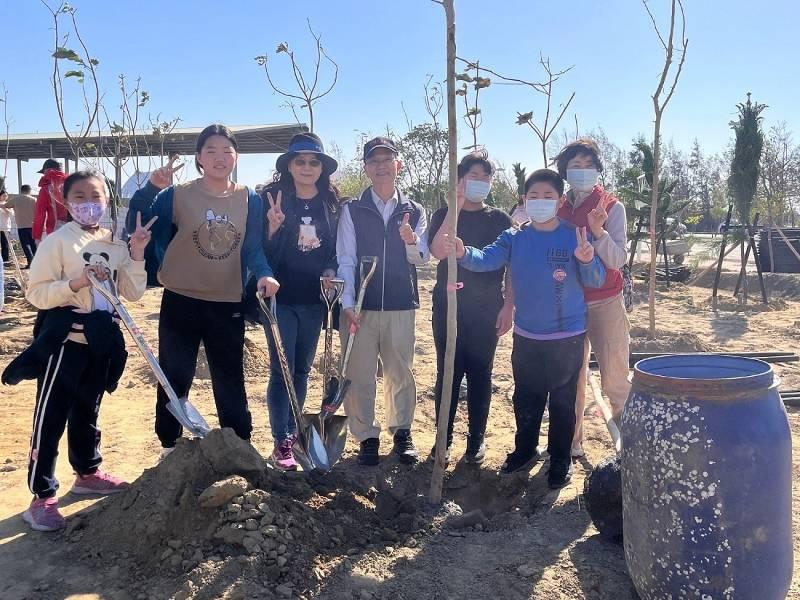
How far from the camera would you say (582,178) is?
335 centimetres

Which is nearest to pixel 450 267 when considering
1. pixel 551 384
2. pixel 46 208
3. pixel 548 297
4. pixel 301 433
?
pixel 548 297

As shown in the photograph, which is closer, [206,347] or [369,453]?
[206,347]

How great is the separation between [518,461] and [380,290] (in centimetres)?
125

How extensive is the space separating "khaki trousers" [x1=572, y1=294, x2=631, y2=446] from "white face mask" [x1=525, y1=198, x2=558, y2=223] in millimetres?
609

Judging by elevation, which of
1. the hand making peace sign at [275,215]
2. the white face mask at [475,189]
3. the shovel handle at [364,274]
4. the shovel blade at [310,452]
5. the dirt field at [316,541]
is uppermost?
the white face mask at [475,189]

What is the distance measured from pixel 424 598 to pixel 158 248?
6.60 ft

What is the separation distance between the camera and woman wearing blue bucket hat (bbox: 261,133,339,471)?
3.32 metres

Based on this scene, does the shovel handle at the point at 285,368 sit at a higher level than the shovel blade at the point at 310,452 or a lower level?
higher

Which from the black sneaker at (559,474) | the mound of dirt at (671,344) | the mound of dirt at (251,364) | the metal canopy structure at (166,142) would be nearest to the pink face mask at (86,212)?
the black sneaker at (559,474)

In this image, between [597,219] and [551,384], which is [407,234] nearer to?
[597,219]

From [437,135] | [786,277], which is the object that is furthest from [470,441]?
[437,135]

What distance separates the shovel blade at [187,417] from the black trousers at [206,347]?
0.27 feet

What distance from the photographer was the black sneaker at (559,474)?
3.35 metres

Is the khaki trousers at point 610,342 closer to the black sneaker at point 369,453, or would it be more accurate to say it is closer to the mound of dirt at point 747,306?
the black sneaker at point 369,453
